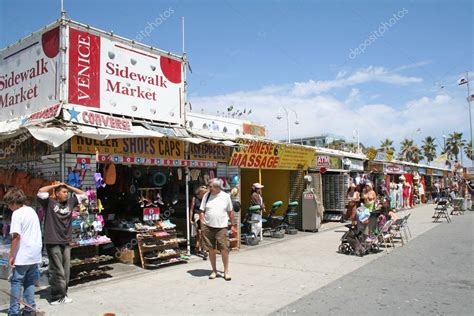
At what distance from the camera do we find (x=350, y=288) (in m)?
6.52

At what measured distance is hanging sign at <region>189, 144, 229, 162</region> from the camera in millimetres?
9454

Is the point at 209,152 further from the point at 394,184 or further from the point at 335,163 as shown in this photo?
the point at 394,184

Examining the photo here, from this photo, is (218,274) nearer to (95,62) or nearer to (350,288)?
(350,288)

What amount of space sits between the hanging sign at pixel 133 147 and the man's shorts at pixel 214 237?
6.58 ft

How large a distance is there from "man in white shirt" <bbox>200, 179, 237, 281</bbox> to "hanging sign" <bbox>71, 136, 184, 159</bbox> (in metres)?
1.77

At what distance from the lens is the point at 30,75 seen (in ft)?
26.5

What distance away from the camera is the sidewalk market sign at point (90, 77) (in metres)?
7.34

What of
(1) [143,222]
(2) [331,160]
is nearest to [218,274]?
(1) [143,222]

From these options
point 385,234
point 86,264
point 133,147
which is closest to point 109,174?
point 133,147

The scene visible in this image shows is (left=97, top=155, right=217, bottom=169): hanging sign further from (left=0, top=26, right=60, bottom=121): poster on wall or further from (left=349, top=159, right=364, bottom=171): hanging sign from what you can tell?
(left=349, top=159, right=364, bottom=171): hanging sign

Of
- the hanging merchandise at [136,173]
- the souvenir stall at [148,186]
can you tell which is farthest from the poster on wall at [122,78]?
the hanging merchandise at [136,173]

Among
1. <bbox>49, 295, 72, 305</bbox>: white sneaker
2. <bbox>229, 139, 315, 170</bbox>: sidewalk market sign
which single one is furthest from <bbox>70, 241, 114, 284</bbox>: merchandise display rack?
<bbox>229, 139, 315, 170</bbox>: sidewalk market sign

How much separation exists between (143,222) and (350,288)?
178 inches

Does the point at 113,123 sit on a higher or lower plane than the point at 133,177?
higher
